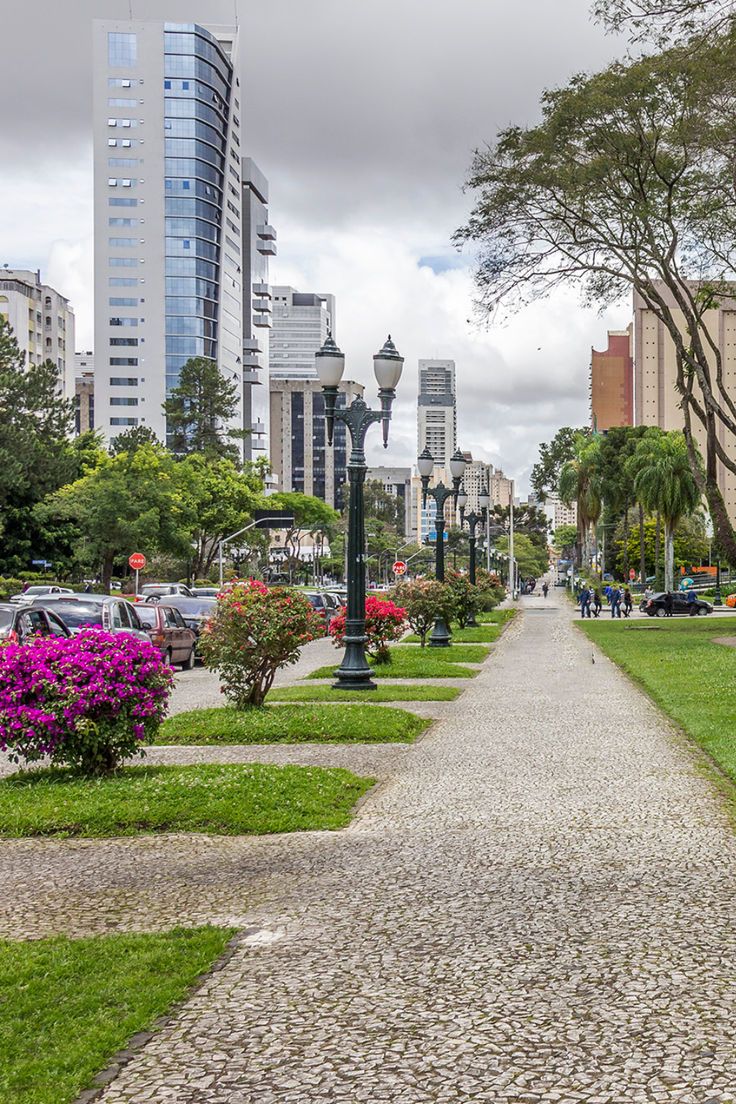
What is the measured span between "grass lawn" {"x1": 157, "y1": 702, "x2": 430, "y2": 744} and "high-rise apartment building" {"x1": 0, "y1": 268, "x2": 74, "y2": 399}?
123 m

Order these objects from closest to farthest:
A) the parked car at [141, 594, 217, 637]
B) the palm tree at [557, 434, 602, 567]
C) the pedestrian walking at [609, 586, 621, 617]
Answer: the parked car at [141, 594, 217, 637] < the pedestrian walking at [609, 586, 621, 617] < the palm tree at [557, 434, 602, 567]

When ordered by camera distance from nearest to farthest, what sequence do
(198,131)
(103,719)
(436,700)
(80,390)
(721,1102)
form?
(721,1102) → (103,719) → (436,700) → (198,131) → (80,390)

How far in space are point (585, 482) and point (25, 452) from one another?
5750 cm

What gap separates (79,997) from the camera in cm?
484

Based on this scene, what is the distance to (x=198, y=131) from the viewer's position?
13600cm

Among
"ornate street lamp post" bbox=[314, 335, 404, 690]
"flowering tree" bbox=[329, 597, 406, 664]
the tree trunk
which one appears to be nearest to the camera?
"ornate street lamp post" bbox=[314, 335, 404, 690]

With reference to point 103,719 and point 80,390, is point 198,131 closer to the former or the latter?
point 80,390

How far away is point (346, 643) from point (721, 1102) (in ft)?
51.6

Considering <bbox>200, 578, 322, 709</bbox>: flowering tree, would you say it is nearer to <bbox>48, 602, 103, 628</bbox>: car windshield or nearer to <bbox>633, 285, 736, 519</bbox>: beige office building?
<bbox>48, 602, 103, 628</bbox>: car windshield

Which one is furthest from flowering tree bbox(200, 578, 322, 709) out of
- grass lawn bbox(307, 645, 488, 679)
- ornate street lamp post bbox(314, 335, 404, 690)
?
grass lawn bbox(307, 645, 488, 679)

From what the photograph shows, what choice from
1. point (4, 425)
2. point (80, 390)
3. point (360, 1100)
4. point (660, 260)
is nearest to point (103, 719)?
point (360, 1100)

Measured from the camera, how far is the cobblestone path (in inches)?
161

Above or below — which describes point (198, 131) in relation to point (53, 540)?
above

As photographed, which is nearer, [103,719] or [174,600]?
[103,719]
